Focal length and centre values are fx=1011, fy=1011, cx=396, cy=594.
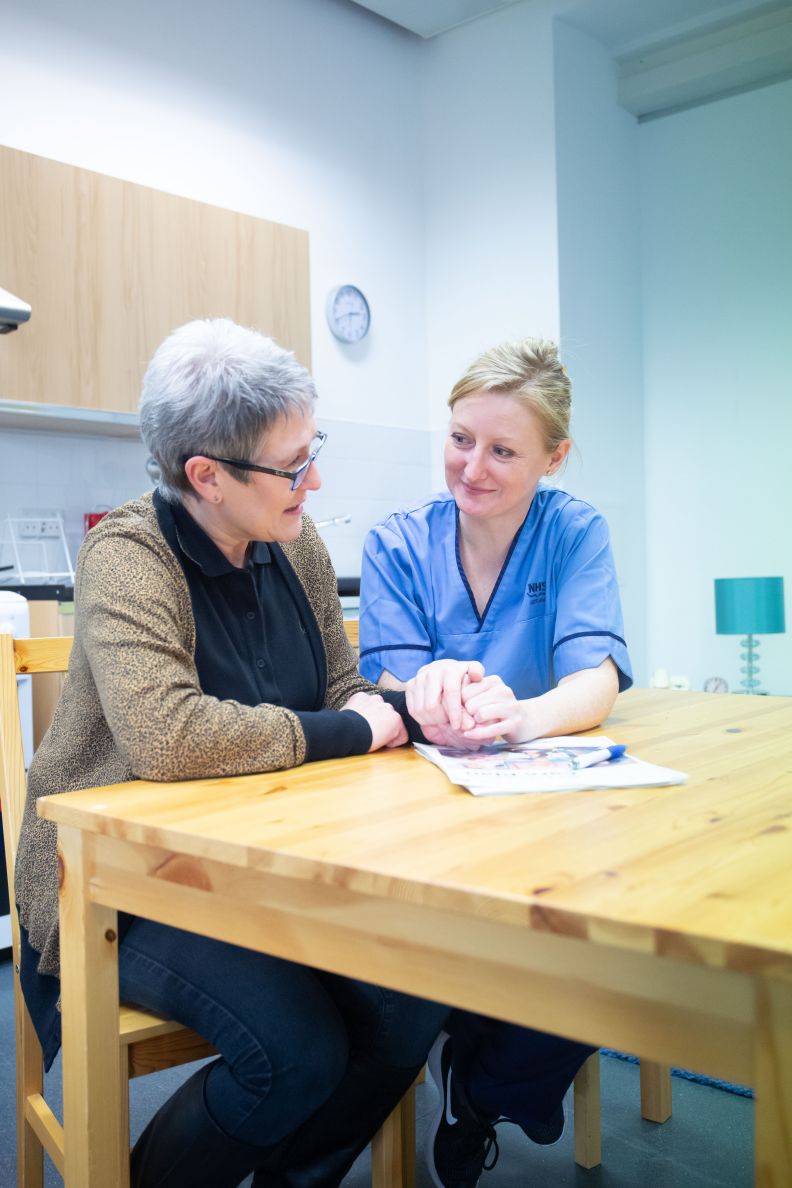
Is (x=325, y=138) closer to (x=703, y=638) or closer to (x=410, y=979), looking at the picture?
(x=703, y=638)

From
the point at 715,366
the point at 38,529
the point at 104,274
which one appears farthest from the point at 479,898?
the point at 715,366

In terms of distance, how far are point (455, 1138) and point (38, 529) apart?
239 cm

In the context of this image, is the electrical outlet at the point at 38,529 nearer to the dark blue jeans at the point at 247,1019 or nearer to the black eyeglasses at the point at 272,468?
the black eyeglasses at the point at 272,468

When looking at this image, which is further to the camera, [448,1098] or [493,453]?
[493,453]

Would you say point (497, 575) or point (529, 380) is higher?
point (529, 380)

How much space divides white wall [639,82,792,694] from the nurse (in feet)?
9.08

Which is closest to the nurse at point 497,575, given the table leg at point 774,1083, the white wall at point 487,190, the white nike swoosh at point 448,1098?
the white nike swoosh at point 448,1098

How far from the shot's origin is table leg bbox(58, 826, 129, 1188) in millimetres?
939

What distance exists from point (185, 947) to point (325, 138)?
381cm

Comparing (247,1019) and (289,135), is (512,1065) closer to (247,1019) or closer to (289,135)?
(247,1019)

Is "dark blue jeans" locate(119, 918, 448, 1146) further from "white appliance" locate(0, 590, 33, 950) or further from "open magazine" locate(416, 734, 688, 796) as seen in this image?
"white appliance" locate(0, 590, 33, 950)

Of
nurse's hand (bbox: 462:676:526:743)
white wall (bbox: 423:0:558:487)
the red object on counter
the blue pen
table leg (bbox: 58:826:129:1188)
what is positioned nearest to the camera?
table leg (bbox: 58:826:129:1188)

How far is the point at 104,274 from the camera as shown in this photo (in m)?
2.98

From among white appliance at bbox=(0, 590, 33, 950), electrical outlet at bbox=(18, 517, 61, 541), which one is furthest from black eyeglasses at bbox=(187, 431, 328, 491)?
electrical outlet at bbox=(18, 517, 61, 541)
